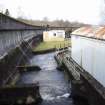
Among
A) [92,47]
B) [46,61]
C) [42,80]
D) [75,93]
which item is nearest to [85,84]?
[75,93]

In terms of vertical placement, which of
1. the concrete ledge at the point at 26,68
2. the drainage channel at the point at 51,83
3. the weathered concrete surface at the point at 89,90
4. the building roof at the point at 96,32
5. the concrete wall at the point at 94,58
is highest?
the building roof at the point at 96,32

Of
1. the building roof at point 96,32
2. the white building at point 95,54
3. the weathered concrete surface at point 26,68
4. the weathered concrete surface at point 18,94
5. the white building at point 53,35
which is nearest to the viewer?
the white building at point 95,54

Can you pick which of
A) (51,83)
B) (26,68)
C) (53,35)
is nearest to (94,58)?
(51,83)

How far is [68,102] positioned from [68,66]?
7.44 metres

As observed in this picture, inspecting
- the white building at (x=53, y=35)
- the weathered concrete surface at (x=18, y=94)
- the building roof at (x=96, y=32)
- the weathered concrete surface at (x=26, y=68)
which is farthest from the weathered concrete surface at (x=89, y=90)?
the white building at (x=53, y=35)

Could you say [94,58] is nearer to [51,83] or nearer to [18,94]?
[18,94]

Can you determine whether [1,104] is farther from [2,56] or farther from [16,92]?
[2,56]

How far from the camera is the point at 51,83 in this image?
1820 centimetres

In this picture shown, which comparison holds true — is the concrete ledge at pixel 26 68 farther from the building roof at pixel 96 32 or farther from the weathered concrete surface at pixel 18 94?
the weathered concrete surface at pixel 18 94

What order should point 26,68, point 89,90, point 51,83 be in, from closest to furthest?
1. point 89,90
2. point 51,83
3. point 26,68

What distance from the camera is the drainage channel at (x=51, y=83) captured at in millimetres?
13852

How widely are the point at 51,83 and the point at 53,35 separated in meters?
36.4

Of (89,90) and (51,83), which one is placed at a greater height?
(89,90)

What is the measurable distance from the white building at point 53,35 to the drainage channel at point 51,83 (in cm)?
2687
